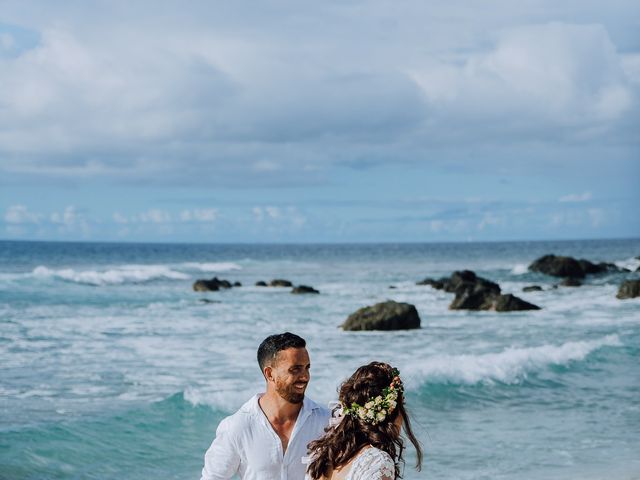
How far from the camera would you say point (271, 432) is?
5.13 metres

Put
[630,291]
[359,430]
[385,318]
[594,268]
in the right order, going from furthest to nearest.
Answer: [594,268] → [630,291] → [385,318] → [359,430]

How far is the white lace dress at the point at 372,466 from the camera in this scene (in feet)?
14.1

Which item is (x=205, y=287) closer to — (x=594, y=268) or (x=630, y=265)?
(x=594, y=268)

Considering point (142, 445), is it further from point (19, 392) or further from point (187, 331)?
point (187, 331)

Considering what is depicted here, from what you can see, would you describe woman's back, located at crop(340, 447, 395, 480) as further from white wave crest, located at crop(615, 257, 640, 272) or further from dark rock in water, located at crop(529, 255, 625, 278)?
white wave crest, located at crop(615, 257, 640, 272)

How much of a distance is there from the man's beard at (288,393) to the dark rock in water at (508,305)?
30446mm

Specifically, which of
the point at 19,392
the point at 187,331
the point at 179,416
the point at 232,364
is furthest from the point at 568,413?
the point at 187,331

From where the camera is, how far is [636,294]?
40.9 m

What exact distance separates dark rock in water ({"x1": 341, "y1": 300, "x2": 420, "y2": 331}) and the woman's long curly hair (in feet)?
77.4

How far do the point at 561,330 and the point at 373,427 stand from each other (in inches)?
1004

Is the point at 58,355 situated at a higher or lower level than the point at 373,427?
lower

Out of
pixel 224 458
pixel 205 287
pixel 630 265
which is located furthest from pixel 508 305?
pixel 630 265

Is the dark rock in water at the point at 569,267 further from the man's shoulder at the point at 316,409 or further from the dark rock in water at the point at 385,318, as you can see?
the man's shoulder at the point at 316,409

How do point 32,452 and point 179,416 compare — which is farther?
point 179,416
